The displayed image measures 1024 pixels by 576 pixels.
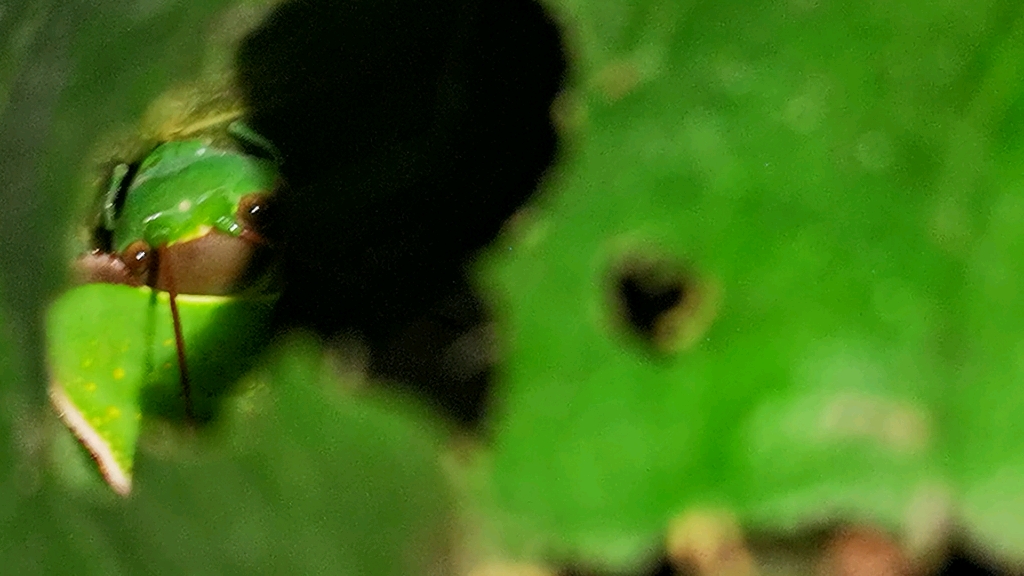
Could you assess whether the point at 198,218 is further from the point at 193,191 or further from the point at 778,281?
the point at 778,281

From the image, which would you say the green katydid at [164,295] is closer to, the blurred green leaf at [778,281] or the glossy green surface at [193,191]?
the glossy green surface at [193,191]

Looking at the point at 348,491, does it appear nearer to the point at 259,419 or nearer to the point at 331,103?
the point at 259,419

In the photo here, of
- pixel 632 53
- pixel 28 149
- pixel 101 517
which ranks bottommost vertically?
pixel 101 517

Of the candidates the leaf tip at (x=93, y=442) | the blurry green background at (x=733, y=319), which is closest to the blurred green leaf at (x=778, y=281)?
the blurry green background at (x=733, y=319)

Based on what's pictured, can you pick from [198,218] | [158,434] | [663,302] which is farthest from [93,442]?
[663,302]

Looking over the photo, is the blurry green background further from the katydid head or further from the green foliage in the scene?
the katydid head

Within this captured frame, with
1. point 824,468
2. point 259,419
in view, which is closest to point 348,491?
point 259,419

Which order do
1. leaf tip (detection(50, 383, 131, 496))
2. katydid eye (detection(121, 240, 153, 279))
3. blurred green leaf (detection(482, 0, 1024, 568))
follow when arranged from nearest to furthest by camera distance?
1. blurred green leaf (detection(482, 0, 1024, 568))
2. leaf tip (detection(50, 383, 131, 496))
3. katydid eye (detection(121, 240, 153, 279))

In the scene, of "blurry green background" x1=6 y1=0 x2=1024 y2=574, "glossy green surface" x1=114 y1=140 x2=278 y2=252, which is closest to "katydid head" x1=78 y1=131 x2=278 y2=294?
"glossy green surface" x1=114 y1=140 x2=278 y2=252
